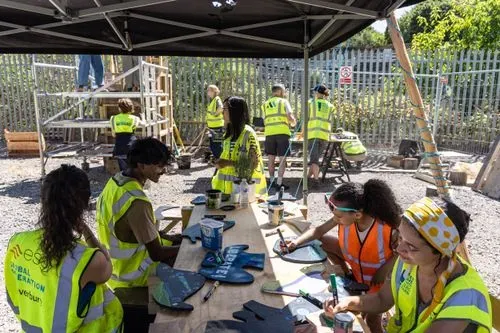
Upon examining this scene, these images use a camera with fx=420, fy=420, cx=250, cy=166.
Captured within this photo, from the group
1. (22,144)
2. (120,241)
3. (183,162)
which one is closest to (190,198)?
(183,162)

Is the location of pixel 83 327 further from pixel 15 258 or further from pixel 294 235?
pixel 294 235

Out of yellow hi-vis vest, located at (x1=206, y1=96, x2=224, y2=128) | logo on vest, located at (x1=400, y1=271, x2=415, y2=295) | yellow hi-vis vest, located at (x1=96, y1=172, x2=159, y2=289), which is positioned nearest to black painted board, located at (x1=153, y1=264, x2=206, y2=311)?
yellow hi-vis vest, located at (x1=96, y1=172, x2=159, y2=289)

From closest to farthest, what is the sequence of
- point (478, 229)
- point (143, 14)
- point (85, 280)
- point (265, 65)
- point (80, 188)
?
point (85, 280)
point (80, 188)
point (143, 14)
point (478, 229)
point (265, 65)

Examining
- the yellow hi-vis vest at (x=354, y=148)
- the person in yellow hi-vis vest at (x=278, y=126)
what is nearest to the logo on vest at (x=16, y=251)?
the person in yellow hi-vis vest at (x=278, y=126)

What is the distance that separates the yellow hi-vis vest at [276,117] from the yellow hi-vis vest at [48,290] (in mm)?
6089

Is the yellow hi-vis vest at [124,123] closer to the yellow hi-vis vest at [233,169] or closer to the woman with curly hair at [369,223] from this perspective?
the yellow hi-vis vest at [233,169]

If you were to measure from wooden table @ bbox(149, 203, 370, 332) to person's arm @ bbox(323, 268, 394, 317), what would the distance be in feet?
0.77

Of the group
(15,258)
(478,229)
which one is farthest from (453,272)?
(478,229)

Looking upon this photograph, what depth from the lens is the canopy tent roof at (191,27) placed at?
11.1ft

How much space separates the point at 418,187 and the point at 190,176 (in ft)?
14.8

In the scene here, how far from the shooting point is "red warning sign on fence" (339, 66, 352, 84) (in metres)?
10.1

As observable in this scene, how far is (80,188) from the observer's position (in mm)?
1864

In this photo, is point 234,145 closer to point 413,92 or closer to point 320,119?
point 413,92

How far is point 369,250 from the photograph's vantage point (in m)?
2.59
